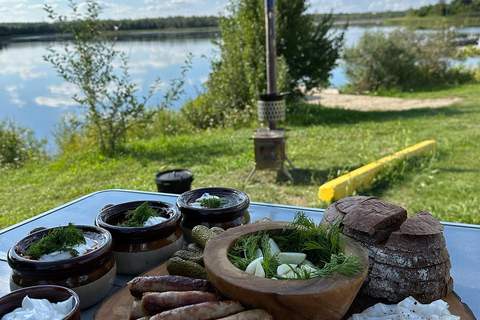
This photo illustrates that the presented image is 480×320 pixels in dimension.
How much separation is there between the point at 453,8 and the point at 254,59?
84.5 ft

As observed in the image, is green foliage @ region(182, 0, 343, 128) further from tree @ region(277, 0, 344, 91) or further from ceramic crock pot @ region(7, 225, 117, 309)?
ceramic crock pot @ region(7, 225, 117, 309)

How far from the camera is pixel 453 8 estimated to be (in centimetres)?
3055

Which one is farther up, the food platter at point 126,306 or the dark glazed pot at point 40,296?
the dark glazed pot at point 40,296

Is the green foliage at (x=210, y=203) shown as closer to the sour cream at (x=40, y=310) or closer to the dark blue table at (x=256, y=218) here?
the dark blue table at (x=256, y=218)

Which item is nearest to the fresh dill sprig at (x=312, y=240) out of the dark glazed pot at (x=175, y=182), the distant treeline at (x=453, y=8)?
the dark glazed pot at (x=175, y=182)

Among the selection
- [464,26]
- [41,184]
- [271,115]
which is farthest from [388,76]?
[41,184]

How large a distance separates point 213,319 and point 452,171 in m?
6.51

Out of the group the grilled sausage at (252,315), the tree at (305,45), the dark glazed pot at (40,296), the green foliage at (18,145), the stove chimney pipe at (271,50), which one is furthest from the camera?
the tree at (305,45)

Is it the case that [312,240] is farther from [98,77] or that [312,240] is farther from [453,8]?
[453,8]

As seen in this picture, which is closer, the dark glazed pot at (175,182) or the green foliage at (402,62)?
the dark glazed pot at (175,182)

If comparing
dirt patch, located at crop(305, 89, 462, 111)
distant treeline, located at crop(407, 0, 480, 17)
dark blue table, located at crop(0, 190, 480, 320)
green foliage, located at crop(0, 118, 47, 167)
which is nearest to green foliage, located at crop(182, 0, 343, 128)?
dirt patch, located at crop(305, 89, 462, 111)

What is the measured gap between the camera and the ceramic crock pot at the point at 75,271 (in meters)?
1.49

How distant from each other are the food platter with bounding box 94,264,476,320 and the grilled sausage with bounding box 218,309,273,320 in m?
0.40

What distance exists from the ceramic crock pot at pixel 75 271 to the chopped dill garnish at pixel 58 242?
0.05 m
